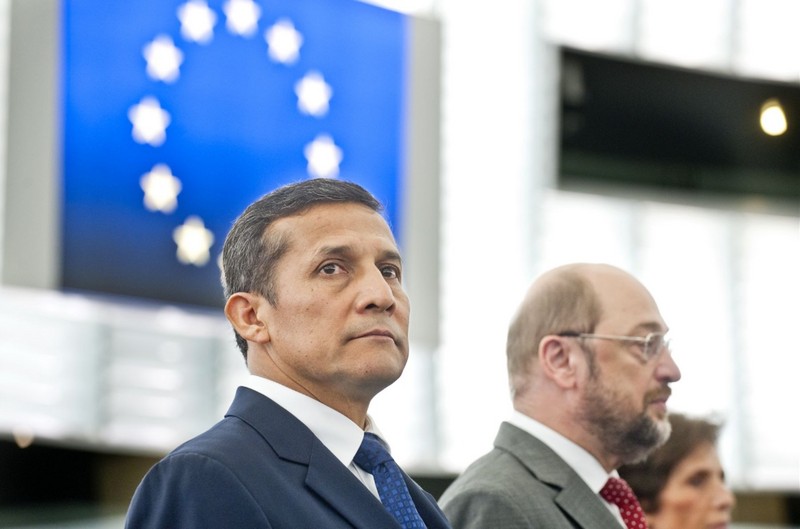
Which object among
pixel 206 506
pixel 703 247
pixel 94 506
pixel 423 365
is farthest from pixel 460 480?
pixel 703 247

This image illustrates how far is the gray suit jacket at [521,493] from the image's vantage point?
2.89 m

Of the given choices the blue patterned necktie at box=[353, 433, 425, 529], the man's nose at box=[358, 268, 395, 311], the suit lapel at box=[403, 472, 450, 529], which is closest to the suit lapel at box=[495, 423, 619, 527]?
the suit lapel at box=[403, 472, 450, 529]

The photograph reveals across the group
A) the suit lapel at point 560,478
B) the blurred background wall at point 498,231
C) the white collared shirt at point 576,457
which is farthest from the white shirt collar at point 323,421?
the blurred background wall at point 498,231

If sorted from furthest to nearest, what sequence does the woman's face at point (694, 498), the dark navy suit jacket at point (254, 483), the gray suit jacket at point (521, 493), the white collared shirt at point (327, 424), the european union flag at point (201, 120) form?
the european union flag at point (201, 120), the woman's face at point (694, 498), the gray suit jacket at point (521, 493), the white collared shirt at point (327, 424), the dark navy suit jacket at point (254, 483)

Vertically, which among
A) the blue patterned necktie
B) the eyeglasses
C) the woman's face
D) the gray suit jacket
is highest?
the eyeglasses

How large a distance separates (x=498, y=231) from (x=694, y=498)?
549cm

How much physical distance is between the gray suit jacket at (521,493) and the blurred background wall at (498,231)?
3.48 m

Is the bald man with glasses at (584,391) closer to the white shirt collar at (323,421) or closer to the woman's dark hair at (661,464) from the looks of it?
the woman's dark hair at (661,464)

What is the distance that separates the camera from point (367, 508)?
2.18 metres

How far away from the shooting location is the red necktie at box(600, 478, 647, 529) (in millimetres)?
3162

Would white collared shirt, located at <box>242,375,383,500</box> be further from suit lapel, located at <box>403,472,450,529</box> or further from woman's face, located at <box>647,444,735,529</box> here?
woman's face, located at <box>647,444,735,529</box>

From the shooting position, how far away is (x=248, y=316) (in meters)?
2.38

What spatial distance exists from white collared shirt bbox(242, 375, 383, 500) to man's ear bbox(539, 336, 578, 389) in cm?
103

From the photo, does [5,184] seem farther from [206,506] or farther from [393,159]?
[206,506]
